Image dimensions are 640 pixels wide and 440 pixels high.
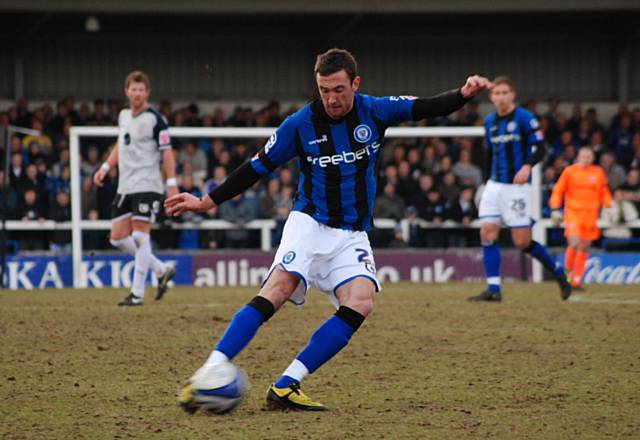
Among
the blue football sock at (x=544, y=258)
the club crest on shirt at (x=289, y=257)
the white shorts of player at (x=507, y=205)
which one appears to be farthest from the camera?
the blue football sock at (x=544, y=258)

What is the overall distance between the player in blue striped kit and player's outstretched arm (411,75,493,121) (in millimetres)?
5922

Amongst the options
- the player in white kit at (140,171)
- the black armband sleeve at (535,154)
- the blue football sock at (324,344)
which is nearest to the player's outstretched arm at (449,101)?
the blue football sock at (324,344)

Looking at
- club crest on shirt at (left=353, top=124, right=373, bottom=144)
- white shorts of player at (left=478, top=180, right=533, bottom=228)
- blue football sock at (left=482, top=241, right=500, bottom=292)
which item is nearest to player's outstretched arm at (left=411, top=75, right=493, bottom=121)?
club crest on shirt at (left=353, top=124, right=373, bottom=144)

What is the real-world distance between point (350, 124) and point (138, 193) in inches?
229

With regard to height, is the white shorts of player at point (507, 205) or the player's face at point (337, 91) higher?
the player's face at point (337, 91)

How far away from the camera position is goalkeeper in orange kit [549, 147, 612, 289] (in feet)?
47.9

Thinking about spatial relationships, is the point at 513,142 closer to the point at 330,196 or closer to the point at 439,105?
the point at 439,105

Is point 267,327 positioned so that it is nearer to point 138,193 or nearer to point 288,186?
point 138,193

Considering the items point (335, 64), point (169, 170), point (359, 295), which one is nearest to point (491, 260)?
point (169, 170)

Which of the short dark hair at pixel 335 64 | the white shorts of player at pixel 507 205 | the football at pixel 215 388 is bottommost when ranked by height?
the football at pixel 215 388

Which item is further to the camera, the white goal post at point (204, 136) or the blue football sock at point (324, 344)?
the white goal post at point (204, 136)

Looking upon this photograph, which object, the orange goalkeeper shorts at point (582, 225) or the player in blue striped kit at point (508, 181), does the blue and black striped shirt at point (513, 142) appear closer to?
the player in blue striped kit at point (508, 181)

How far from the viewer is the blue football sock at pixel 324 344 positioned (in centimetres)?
549

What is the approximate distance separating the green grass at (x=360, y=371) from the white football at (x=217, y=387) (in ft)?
0.29
